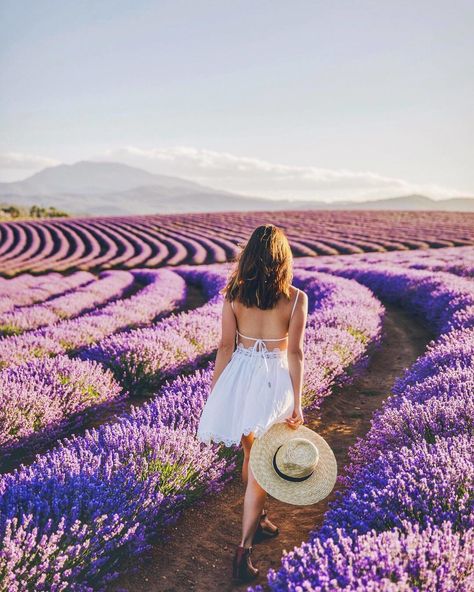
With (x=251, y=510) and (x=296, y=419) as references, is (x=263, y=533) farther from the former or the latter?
(x=296, y=419)

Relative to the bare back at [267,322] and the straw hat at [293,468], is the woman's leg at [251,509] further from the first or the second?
the bare back at [267,322]

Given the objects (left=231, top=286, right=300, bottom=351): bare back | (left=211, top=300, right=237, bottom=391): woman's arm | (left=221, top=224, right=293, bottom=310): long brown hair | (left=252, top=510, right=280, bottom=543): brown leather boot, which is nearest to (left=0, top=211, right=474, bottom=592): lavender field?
(left=252, top=510, right=280, bottom=543): brown leather boot

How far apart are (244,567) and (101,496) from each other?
82 centimetres

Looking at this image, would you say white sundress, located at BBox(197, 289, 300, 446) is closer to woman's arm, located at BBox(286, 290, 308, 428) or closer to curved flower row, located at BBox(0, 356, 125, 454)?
woman's arm, located at BBox(286, 290, 308, 428)

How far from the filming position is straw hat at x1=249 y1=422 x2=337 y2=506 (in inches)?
93.8

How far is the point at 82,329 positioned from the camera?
686 centimetres

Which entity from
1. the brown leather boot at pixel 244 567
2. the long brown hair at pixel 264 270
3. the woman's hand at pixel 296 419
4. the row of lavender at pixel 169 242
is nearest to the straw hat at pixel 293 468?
the woman's hand at pixel 296 419

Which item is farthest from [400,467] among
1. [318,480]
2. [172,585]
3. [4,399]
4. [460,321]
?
[460,321]

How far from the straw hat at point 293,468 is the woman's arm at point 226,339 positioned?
1.46 ft

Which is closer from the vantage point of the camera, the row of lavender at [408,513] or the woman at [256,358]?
the row of lavender at [408,513]

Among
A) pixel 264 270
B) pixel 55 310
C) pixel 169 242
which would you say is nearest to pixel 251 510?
pixel 264 270

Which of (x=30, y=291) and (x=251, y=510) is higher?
(x=251, y=510)

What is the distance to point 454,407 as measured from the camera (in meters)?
2.96

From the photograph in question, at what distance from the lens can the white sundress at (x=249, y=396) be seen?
2.61 metres
